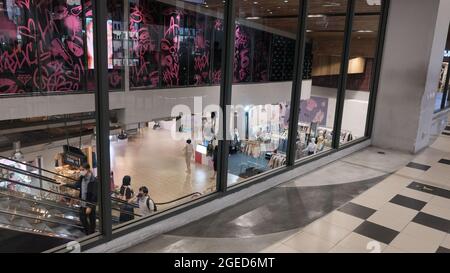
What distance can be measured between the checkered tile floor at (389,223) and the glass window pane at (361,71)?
185cm

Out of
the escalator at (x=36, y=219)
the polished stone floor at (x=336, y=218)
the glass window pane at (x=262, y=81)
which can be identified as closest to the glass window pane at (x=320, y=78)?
the glass window pane at (x=262, y=81)

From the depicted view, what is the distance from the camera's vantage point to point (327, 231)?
347 centimetres

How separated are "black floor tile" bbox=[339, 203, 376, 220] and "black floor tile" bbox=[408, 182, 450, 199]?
1.27 m

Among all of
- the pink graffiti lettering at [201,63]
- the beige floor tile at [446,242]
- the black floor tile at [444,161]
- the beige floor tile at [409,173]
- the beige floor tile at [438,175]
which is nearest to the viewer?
the beige floor tile at [446,242]

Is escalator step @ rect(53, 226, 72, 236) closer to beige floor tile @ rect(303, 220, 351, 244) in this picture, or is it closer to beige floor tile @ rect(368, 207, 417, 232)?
beige floor tile @ rect(303, 220, 351, 244)

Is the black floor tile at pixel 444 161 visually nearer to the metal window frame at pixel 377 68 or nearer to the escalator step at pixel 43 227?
the metal window frame at pixel 377 68

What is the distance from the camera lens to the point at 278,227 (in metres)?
3.51

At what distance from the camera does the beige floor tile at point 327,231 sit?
3.34 metres

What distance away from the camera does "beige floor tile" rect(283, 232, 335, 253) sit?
311cm

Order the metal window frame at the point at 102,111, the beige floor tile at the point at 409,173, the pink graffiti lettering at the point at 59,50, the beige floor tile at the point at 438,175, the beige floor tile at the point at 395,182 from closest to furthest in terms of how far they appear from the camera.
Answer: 1. the metal window frame at the point at 102,111
2. the beige floor tile at the point at 395,182
3. the beige floor tile at the point at 438,175
4. the beige floor tile at the point at 409,173
5. the pink graffiti lettering at the point at 59,50

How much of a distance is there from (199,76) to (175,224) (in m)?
7.14

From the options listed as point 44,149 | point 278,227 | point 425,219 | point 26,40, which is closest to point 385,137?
point 425,219

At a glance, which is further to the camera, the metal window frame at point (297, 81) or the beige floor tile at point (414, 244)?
the metal window frame at point (297, 81)
